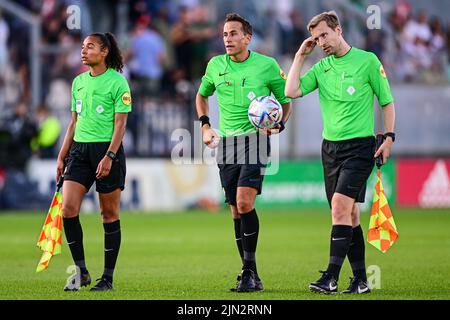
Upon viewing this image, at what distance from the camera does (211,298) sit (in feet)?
31.7

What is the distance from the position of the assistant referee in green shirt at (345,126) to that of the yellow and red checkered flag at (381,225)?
20cm

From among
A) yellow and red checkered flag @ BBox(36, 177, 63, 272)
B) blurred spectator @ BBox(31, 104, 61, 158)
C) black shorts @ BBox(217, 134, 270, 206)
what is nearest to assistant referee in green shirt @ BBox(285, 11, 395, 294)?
black shorts @ BBox(217, 134, 270, 206)

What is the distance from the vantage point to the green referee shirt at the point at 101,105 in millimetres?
10391

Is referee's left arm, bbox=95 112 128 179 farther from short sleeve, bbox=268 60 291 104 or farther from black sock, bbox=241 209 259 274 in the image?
short sleeve, bbox=268 60 291 104

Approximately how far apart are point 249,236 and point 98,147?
1699 millimetres

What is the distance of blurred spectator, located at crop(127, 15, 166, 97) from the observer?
24.9 meters

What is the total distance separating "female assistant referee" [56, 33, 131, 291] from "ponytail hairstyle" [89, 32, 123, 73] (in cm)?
1

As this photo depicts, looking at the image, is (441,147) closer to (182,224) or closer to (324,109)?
(182,224)

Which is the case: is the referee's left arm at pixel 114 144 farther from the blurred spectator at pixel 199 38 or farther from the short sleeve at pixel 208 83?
the blurred spectator at pixel 199 38

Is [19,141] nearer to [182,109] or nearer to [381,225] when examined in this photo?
[182,109]

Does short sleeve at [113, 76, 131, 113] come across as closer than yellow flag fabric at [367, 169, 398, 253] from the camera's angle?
No

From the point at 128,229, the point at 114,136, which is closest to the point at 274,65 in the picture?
the point at 114,136

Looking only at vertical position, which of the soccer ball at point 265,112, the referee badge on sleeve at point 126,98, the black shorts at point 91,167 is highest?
the referee badge on sleeve at point 126,98

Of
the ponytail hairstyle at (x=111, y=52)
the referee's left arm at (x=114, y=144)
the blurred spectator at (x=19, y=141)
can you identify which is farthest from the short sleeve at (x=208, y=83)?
the blurred spectator at (x=19, y=141)
